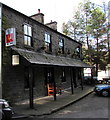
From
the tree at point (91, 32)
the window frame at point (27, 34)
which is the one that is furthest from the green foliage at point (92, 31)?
the window frame at point (27, 34)

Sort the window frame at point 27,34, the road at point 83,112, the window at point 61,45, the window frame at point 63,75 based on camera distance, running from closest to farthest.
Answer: the road at point 83,112 < the window frame at point 27,34 < the window frame at point 63,75 < the window at point 61,45

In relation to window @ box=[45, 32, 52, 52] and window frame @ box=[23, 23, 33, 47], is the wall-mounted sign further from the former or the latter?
window @ box=[45, 32, 52, 52]

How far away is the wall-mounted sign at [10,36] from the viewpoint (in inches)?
325

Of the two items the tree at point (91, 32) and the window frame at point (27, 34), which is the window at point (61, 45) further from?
the tree at point (91, 32)

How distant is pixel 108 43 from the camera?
85.9ft

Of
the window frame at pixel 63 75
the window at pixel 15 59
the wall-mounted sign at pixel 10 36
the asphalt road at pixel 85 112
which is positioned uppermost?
the wall-mounted sign at pixel 10 36

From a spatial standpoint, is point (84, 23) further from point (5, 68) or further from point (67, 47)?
Answer: point (5, 68)

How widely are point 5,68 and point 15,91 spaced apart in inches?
66.7

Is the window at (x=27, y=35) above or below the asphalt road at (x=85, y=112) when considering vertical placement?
above

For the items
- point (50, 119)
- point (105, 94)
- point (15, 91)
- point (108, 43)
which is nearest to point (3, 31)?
point (15, 91)

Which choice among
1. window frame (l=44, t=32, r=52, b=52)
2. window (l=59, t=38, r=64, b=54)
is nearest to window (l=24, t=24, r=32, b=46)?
window frame (l=44, t=32, r=52, b=52)

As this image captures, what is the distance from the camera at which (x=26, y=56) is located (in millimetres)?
8734

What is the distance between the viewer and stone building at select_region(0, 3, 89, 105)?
27.9ft

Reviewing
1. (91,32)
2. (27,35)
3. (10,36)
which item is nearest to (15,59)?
(10,36)
